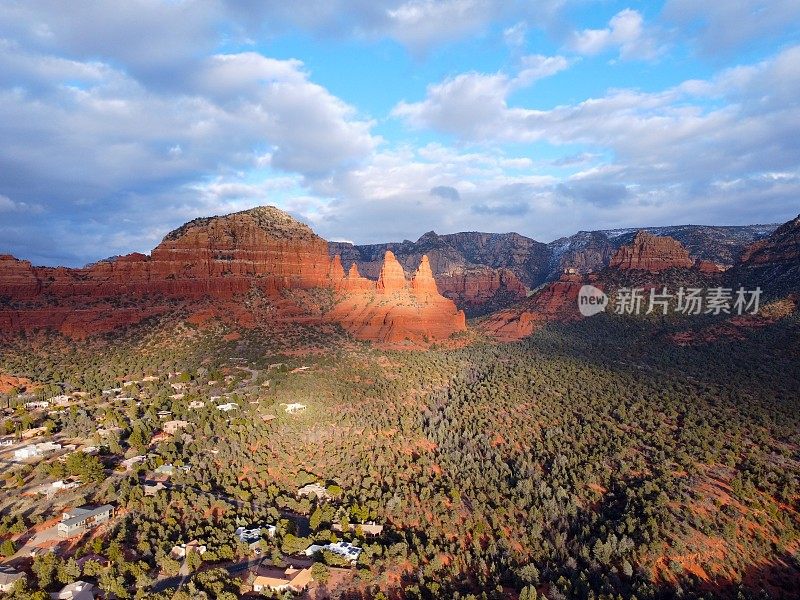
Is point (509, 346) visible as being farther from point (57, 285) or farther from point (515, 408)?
point (57, 285)

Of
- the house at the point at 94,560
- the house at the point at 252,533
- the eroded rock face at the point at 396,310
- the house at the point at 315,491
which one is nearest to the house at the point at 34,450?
the house at the point at 94,560

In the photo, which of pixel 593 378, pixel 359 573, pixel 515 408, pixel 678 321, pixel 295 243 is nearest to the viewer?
pixel 359 573

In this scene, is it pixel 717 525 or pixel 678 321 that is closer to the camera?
pixel 717 525

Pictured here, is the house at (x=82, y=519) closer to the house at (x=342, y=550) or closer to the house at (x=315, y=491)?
the house at (x=315, y=491)

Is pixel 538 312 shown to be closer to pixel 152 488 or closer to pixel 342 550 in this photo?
pixel 342 550

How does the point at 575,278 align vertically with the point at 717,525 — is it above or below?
above

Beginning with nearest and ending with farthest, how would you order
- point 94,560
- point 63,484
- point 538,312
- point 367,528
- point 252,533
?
point 94,560 < point 252,533 < point 367,528 < point 63,484 < point 538,312

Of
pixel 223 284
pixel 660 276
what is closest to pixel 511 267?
pixel 660 276

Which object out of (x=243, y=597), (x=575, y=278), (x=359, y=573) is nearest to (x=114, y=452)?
(x=243, y=597)
